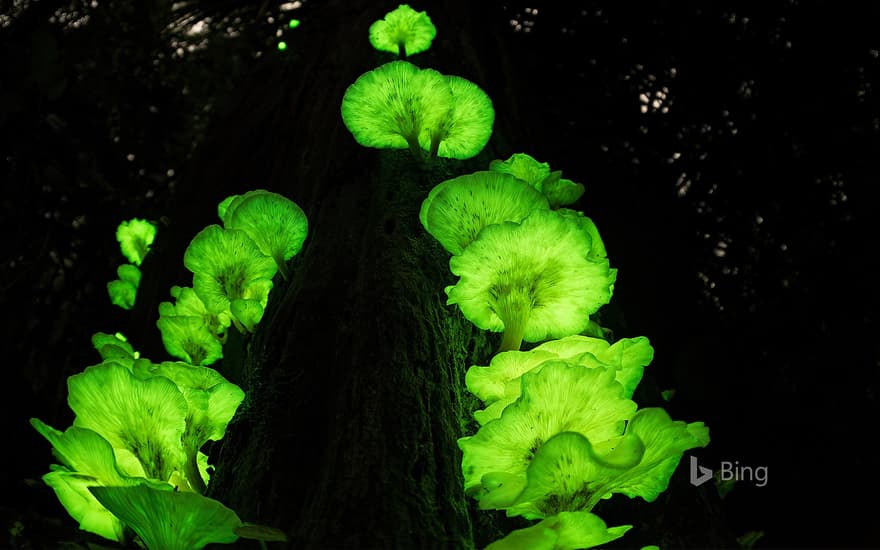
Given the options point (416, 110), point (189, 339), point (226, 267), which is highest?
point (416, 110)

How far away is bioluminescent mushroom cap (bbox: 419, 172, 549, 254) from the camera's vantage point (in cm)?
113

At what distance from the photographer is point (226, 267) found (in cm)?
132

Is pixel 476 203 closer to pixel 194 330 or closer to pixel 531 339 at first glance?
pixel 531 339

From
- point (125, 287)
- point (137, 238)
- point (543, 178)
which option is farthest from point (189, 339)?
point (137, 238)

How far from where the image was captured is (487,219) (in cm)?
118

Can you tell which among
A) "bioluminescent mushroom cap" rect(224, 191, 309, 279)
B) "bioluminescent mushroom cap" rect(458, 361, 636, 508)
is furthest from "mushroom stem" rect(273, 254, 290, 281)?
"bioluminescent mushroom cap" rect(458, 361, 636, 508)

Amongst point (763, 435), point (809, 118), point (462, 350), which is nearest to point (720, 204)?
point (809, 118)

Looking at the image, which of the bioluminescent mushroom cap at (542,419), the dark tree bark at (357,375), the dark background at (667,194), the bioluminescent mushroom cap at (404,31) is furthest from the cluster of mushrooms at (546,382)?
the dark background at (667,194)

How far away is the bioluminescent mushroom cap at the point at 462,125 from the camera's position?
1404mm

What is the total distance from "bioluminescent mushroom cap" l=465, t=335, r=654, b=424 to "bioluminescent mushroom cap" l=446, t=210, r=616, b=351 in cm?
12

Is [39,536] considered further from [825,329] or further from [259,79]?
[825,329]

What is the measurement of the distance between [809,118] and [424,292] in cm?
242

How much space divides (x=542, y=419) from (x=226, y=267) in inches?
31.5

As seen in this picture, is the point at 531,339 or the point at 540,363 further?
the point at 531,339
